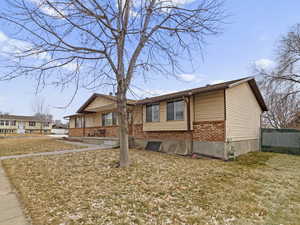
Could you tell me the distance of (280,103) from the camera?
1962 cm

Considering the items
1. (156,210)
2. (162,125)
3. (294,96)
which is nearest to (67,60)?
(156,210)

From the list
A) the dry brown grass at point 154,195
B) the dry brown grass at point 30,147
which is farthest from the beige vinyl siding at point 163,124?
the dry brown grass at point 30,147

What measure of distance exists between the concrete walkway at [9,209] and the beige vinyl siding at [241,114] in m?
8.74

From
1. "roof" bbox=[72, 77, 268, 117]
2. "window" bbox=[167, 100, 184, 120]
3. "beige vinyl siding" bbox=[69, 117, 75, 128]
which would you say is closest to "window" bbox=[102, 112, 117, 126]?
"roof" bbox=[72, 77, 268, 117]

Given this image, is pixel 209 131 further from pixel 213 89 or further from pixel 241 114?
pixel 241 114

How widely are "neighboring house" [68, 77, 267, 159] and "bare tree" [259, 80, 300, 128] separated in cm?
651

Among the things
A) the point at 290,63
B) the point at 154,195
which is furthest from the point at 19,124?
the point at 290,63

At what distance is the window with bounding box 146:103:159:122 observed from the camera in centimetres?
1188

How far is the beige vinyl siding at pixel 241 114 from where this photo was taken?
9477 mm

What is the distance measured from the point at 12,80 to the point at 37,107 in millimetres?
55147

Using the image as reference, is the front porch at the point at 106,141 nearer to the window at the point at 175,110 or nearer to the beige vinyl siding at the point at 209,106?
the window at the point at 175,110

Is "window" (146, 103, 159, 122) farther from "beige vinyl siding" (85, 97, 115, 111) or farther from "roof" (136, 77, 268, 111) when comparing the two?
"beige vinyl siding" (85, 97, 115, 111)

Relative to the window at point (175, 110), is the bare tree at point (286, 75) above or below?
above

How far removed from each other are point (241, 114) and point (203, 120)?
2724 millimetres
